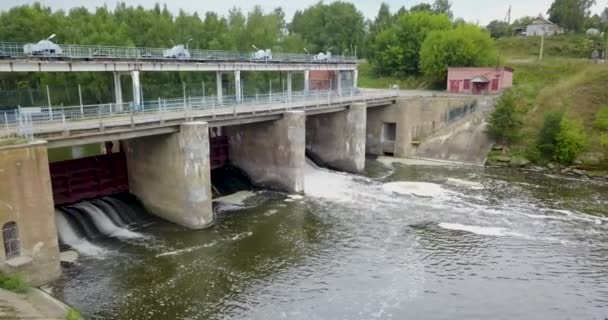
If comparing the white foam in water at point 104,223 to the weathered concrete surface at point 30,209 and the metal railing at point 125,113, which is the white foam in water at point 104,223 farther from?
the weathered concrete surface at point 30,209

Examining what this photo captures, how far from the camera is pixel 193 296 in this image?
1986cm

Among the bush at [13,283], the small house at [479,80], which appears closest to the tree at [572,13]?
the small house at [479,80]

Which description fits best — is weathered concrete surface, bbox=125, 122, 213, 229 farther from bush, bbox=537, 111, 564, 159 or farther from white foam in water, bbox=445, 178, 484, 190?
bush, bbox=537, 111, 564, 159

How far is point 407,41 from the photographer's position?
7531 cm

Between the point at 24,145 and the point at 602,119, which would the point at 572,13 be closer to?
the point at 602,119

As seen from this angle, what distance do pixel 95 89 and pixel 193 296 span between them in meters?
35.0

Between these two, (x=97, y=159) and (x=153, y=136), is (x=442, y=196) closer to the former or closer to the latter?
(x=153, y=136)

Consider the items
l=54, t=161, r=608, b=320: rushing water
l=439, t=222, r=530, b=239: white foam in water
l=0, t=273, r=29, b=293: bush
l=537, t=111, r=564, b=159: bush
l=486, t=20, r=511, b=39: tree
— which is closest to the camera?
l=0, t=273, r=29, b=293: bush

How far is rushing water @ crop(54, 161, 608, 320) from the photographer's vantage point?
62.8 ft

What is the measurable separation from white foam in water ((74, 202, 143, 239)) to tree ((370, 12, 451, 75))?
56.1 m

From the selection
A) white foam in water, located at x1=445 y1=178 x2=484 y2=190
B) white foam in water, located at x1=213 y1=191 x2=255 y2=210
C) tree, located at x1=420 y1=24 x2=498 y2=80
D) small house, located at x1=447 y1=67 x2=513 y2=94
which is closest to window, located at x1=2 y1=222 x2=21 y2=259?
white foam in water, located at x1=213 y1=191 x2=255 y2=210

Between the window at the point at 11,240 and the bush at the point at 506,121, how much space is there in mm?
37636

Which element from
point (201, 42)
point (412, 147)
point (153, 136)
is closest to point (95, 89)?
point (201, 42)

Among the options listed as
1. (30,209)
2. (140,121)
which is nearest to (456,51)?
(140,121)
